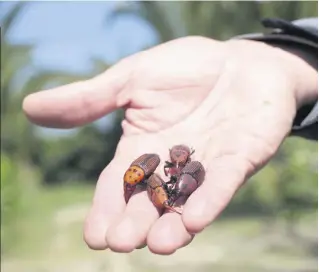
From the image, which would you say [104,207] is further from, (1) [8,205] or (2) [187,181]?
(1) [8,205]

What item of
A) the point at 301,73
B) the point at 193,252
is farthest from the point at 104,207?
the point at 193,252

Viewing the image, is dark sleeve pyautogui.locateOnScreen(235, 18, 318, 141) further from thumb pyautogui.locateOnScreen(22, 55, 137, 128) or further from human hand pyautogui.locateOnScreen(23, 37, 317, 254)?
thumb pyautogui.locateOnScreen(22, 55, 137, 128)

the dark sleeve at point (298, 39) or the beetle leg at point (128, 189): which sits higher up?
the dark sleeve at point (298, 39)

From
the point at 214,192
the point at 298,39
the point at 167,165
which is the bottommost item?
the point at 167,165

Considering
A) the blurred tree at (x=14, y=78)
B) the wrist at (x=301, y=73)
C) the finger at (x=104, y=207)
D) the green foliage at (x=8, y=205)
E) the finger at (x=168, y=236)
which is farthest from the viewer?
the blurred tree at (x=14, y=78)

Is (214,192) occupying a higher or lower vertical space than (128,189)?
higher

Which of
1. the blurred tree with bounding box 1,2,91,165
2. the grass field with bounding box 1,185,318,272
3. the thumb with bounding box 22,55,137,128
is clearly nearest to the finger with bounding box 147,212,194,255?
the thumb with bounding box 22,55,137,128

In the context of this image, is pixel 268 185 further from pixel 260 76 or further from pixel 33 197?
pixel 260 76

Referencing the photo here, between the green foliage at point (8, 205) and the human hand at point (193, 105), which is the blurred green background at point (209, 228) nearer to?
the green foliage at point (8, 205)

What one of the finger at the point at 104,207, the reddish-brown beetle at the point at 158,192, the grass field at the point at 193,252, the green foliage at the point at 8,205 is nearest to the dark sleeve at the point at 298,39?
the reddish-brown beetle at the point at 158,192
